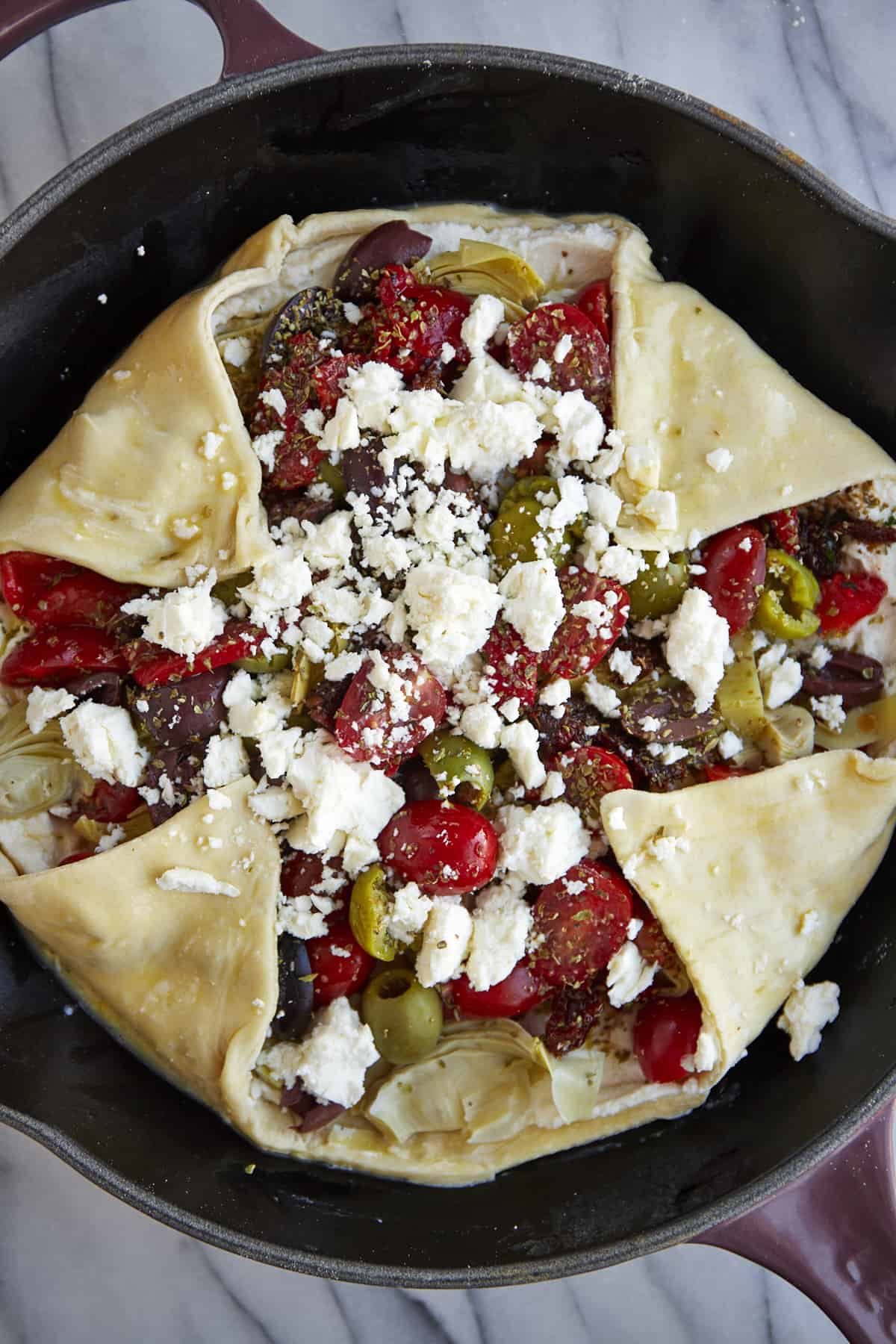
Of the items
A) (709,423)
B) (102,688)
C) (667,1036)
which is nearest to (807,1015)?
(667,1036)

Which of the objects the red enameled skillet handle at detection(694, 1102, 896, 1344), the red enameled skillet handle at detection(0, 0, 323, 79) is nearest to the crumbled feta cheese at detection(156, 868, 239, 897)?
the red enameled skillet handle at detection(694, 1102, 896, 1344)

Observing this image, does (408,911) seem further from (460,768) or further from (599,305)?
(599,305)

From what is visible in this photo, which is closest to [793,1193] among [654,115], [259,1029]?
[259,1029]

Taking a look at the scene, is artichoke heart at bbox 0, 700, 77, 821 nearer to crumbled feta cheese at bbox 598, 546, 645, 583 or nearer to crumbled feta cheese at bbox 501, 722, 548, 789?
crumbled feta cheese at bbox 501, 722, 548, 789

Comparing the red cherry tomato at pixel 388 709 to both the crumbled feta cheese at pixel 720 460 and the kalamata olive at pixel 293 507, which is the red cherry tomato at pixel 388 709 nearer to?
the kalamata olive at pixel 293 507

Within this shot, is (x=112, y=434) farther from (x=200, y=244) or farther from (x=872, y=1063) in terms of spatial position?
(x=872, y=1063)

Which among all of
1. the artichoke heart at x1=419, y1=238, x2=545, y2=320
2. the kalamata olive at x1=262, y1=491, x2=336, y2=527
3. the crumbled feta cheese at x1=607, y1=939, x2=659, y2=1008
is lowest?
the crumbled feta cheese at x1=607, y1=939, x2=659, y2=1008

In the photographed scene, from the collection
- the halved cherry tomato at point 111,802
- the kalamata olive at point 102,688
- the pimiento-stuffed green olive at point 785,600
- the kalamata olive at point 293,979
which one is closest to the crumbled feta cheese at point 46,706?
the kalamata olive at point 102,688
